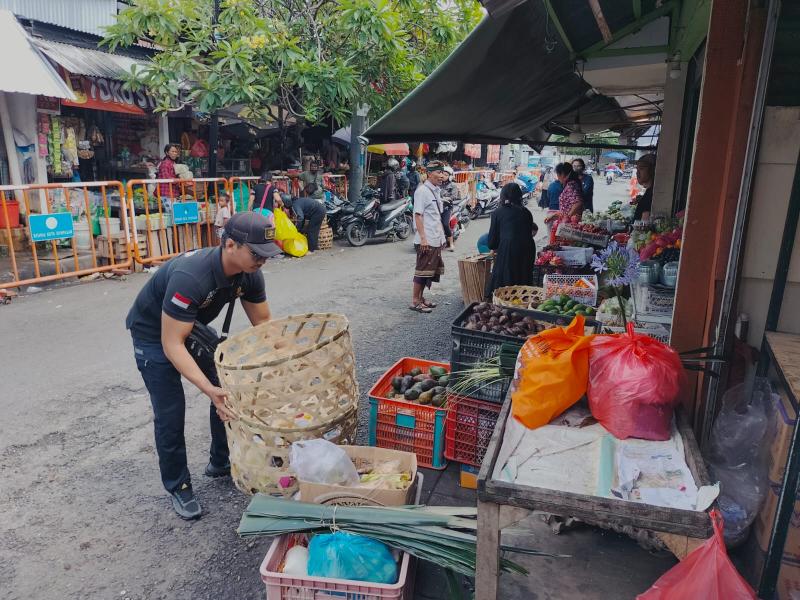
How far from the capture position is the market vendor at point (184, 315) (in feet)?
9.68

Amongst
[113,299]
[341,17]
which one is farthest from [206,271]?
[341,17]

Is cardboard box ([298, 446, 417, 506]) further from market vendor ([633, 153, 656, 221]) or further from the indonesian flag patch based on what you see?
market vendor ([633, 153, 656, 221])

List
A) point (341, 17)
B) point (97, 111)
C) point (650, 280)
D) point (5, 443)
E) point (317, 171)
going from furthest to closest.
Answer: point (317, 171), point (97, 111), point (341, 17), point (5, 443), point (650, 280)

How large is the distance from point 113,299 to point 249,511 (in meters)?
6.22

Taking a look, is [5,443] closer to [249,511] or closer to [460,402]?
[249,511]

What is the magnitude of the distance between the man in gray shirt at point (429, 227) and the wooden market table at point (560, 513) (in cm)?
551

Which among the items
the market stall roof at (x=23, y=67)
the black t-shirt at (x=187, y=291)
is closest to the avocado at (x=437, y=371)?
the black t-shirt at (x=187, y=291)

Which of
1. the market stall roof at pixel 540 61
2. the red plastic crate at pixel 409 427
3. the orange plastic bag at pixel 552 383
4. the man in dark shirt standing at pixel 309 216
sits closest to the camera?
the orange plastic bag at pixel 552 383

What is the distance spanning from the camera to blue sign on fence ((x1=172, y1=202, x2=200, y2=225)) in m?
9.93

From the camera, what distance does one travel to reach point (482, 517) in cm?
208

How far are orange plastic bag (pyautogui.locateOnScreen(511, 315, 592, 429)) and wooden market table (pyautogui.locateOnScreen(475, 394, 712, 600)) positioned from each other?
1.16 feet

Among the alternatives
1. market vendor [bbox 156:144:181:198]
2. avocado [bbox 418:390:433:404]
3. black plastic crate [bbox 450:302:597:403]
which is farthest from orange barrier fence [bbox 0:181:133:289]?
black plastic crate [bbox 450:302:597:403]

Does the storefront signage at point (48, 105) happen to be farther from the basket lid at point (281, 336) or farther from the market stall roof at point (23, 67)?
the basket lid at point (281, 336)

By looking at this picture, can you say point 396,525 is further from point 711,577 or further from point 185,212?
point 185,212
